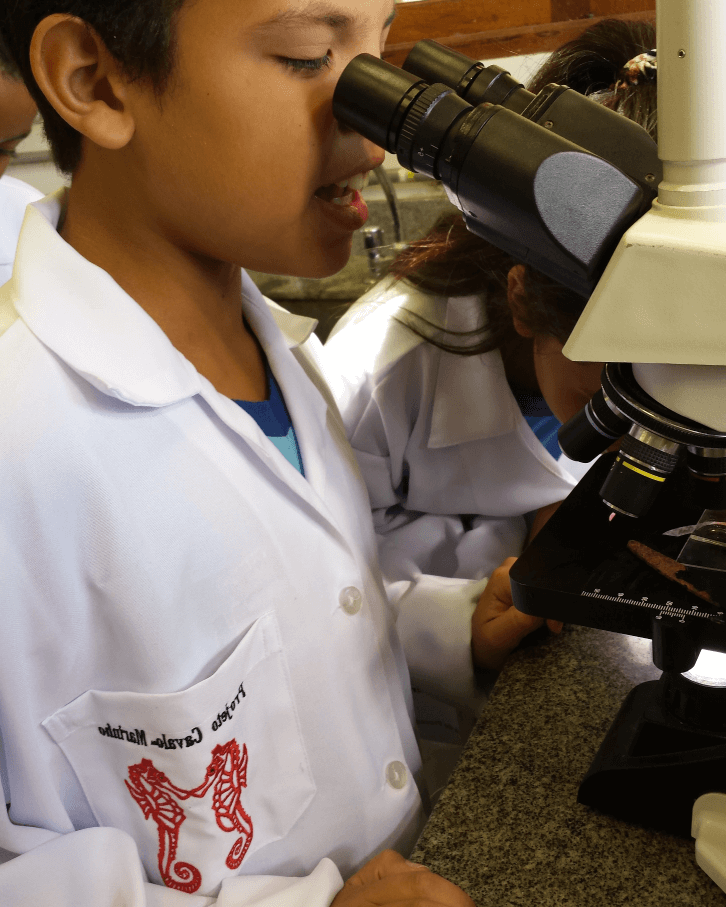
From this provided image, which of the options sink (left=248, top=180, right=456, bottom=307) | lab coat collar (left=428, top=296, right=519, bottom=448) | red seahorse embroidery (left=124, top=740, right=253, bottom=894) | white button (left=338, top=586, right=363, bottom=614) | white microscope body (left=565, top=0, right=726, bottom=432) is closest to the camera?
white microscope body (left=565, top=0, right=726, bottom=432)

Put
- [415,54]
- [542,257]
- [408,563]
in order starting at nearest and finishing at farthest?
1. [542,257]
2. [415,54]
3. [408,563]

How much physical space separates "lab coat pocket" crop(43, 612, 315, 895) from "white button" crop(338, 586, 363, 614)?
85 mm

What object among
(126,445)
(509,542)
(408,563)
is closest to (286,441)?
(126,445)

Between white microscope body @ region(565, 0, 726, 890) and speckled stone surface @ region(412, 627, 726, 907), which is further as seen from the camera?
speckled stone surface @ region(412, 627, 726, 907)

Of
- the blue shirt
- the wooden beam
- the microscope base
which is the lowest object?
the microscope base

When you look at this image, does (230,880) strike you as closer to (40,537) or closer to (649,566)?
(40,537)

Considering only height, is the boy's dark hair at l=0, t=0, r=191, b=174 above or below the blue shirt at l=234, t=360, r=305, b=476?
above

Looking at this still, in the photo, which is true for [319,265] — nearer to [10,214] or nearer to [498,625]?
[498,625]

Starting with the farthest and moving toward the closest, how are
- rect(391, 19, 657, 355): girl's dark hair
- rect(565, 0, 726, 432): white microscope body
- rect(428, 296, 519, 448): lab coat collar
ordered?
rect(428, 296, 519, 448): lab coat collar, rect(391, 19, 657, 355): girl's dark hair, rect(565, 0, 726, 432): white microscope body

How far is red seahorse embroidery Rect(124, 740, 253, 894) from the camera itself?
718mm

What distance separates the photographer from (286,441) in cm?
88

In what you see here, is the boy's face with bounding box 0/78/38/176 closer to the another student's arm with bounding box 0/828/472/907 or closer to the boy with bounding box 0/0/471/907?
the boy with bounding box 0/0/471/907

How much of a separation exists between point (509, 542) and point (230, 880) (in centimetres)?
64

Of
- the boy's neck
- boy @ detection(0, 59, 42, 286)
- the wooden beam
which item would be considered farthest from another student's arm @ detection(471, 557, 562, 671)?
the wooden beam
